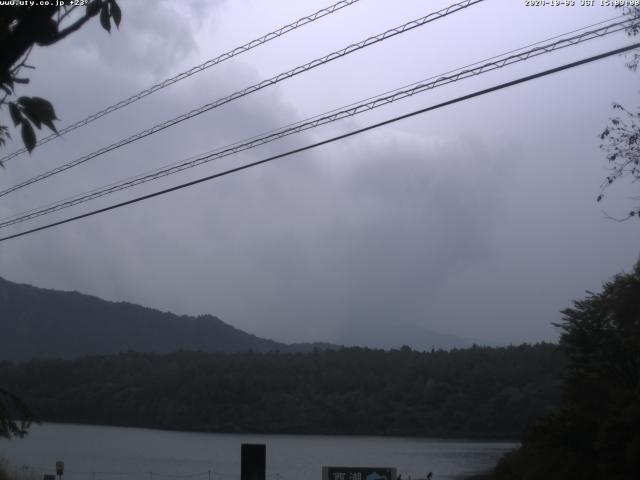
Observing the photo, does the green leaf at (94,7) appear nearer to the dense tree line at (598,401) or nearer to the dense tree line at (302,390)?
the dense tree line at (598,401)

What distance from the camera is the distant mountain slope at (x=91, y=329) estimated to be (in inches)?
5002

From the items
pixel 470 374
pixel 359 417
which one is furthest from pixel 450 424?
pixel 359 417

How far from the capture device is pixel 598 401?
23.1 meters

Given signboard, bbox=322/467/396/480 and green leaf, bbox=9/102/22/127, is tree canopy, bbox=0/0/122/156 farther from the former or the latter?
signboard, bbox=322/467/396/480

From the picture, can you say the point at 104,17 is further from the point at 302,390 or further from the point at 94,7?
the point at 302,390

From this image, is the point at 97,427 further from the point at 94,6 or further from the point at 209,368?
the point at 94,6

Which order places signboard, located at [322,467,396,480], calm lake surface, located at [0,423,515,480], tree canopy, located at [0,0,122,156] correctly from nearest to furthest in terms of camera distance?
tree canopy, located at [0,0,122,156]
signboard, located at [322,467,396,480]
calm lake surface, located at [0,423,515,480]

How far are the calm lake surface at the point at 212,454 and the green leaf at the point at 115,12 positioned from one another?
1478 inches

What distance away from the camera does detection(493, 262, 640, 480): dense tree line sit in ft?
69.2

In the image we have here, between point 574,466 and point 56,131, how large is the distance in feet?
70.7

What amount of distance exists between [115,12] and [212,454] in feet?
194

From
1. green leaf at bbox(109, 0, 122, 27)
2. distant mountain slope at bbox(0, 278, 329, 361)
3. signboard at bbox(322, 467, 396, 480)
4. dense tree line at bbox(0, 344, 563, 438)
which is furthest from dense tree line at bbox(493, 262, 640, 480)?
distant mountain slope at bbox(0, 278, 329, 361)

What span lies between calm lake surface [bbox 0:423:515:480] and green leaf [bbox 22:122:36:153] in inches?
1478

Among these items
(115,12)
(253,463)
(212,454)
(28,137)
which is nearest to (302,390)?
(212,454)
